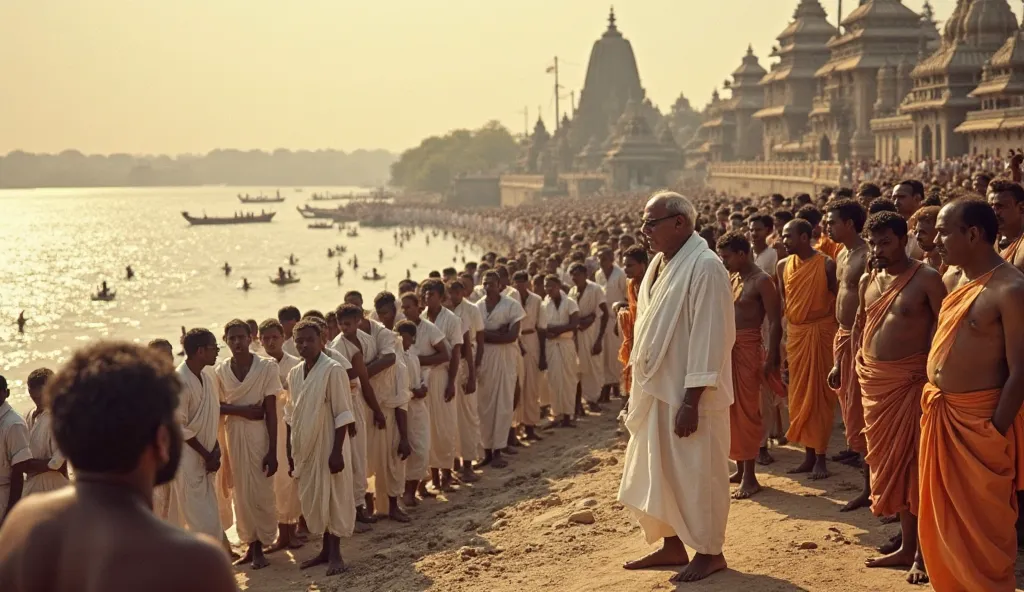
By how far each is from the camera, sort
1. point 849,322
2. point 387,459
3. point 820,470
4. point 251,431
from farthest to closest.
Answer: point 387,459
point 251,431
point 820,470
point 849,322

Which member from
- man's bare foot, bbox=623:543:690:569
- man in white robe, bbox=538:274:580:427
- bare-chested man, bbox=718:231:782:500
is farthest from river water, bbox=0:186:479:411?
man's bare foot, bbox=623:543:690:569

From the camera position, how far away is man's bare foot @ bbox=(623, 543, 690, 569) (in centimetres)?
568

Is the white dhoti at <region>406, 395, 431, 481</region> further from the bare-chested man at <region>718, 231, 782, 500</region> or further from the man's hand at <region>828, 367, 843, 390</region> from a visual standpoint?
the man's hand at <region>828, 367, 843, 390</region>

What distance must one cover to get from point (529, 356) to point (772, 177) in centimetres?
3068

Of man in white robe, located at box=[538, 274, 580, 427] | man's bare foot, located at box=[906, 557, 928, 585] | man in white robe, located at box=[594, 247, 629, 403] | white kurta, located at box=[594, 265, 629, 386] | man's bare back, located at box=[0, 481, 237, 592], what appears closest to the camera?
man's bare back, located at box=[0, 481, 237, 592]

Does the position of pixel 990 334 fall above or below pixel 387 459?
above

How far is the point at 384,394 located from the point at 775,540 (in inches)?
141

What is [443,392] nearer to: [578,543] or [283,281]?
[578,543]

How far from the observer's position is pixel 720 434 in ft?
17.9

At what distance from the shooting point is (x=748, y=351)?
23.7ft

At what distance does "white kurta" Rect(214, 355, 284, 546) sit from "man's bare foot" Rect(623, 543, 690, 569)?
9.95ft

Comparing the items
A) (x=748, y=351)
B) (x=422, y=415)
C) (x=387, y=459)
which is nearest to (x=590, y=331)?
(x=422, y=415)

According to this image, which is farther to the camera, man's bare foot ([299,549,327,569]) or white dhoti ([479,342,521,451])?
white dhoti ([479,342,521,451])

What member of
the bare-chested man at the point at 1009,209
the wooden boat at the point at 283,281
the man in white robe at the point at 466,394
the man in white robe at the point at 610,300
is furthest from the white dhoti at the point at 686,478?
the wooden boat at the point at 283,281
